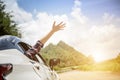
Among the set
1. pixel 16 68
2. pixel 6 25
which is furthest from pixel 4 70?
pixel 6 25

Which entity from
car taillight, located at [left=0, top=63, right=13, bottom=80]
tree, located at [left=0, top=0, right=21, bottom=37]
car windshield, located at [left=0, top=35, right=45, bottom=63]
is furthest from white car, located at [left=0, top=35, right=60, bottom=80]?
tree, located at [left=0, top=0, right=21, bottom=37]

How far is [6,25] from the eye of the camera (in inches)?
886

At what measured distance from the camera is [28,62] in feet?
12.7

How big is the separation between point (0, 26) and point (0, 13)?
2.07 m

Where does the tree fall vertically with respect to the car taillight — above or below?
above

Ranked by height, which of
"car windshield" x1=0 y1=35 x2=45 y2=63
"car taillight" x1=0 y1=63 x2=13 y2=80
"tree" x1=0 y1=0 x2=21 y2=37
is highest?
"tree" x1=0 y1=0 x2=21 y2=37

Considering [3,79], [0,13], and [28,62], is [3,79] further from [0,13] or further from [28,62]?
[0,13]

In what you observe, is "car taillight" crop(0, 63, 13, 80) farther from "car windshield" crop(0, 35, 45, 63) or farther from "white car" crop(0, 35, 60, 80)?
"car windshield" crop(0, 35, 45, 63)

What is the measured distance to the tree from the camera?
22.2 m

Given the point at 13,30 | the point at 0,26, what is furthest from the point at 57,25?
the point at 13,30

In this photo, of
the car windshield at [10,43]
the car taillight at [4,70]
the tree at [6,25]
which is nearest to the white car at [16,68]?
the car taillight at [4,70]

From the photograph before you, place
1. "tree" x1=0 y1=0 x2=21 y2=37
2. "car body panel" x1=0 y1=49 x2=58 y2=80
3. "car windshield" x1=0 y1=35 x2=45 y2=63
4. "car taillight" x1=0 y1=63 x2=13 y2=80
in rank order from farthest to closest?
1. "tree" x1=0 y1=0 x2=21 y2=37
2. "car windshield" x1=0 y1=35 x2=45 y2=63
3. "car body panel" x1=0 y1=49 x2=58 y2=80
4. "car taillight" x1=0 y1=63 x2=13 y2=80

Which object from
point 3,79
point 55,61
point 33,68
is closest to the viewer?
point 3,79

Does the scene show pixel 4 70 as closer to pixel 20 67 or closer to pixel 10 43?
pixel 20 67
